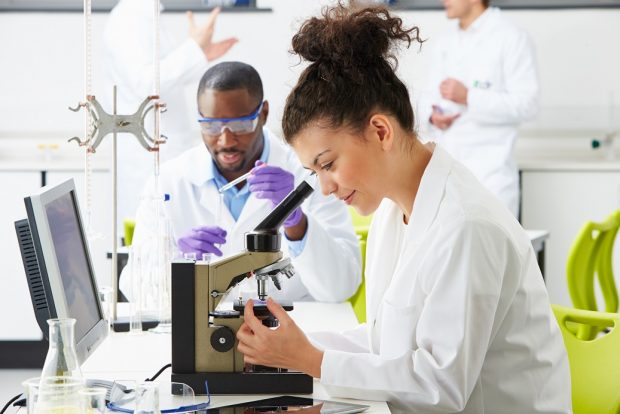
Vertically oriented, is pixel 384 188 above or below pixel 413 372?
above

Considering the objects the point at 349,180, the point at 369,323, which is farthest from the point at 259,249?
the point at 369,323

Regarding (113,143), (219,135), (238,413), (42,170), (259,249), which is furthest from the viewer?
(42,170)

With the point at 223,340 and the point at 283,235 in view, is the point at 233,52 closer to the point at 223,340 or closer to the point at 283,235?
the point at 283,235

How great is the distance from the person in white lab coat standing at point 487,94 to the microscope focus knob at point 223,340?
3.42m

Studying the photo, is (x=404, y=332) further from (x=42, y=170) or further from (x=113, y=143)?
(x=42, y=170)

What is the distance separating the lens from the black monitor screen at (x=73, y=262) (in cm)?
170

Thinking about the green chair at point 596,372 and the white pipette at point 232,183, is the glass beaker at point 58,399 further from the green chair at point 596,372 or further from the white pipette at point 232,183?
the white pipette at point 232,183

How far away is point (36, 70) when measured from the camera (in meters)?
5.60

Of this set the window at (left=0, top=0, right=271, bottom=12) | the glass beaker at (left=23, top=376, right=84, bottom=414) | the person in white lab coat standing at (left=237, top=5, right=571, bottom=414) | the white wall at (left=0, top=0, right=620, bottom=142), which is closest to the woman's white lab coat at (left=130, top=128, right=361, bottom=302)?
the person in white lab coat standing at (left=237, top=5, right=571, bottom=414)

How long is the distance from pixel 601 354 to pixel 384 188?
25.3 inches

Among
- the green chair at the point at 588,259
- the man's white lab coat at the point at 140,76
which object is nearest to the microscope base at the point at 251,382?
the green chair at the point at 588,259

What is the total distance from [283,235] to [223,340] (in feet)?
3.21

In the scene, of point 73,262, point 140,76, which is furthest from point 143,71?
point 73,262

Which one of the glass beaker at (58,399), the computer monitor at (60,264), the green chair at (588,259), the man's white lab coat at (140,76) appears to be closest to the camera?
the glass beaker at (58,399)
